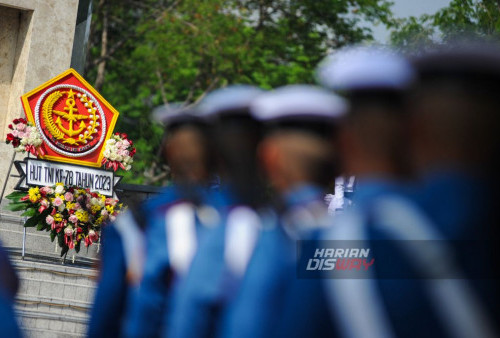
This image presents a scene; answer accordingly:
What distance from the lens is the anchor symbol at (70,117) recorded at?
46.4 feet

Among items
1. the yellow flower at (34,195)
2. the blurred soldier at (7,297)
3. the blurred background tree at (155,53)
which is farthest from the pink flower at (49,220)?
the blurred soldier at (7,297)

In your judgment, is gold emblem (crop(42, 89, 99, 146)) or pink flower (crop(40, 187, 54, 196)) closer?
pink flower (crop(40, 187, 54, 196))

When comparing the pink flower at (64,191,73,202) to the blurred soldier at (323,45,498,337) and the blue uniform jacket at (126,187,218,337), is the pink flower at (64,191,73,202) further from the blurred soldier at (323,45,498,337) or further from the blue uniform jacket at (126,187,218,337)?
the blurred soldier at (323,45,498,337)

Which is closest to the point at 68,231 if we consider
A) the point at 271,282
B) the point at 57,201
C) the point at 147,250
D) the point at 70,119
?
the point at 57,201

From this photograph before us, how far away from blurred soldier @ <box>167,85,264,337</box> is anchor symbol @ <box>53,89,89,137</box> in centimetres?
1215

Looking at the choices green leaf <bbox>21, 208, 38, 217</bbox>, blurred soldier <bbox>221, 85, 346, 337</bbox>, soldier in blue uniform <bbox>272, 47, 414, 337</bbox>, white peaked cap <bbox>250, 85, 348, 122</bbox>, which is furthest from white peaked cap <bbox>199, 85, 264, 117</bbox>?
green leaf <bbox>21, 208, 38, 217</bbox>

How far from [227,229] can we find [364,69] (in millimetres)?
647

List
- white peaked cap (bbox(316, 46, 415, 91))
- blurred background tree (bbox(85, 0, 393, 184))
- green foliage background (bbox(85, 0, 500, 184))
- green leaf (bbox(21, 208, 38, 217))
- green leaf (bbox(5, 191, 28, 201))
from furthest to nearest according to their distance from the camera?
blurred background tree (bbox(85, 0, 393, 184)) → green foliage background (bbox(85, 0, 500, 184)) → green leaf (bbox(5, 191, 28, 201)) → green leaf (bbox(21, 208, 38, 217)) → white peaked cap (bbox(316, 46, 415, 91))

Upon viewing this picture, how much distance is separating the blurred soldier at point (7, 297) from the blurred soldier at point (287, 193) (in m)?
0.65

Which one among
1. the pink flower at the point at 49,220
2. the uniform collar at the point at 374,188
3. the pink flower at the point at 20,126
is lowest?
the uniform collar at the point at 374,188

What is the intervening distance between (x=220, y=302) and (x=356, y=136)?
628 mm

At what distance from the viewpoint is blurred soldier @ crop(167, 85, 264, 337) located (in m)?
2.14

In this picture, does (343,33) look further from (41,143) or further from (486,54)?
(41,143)

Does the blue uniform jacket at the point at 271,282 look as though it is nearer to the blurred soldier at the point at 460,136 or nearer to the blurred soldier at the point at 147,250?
the blurred soldier at the point at 460,136
